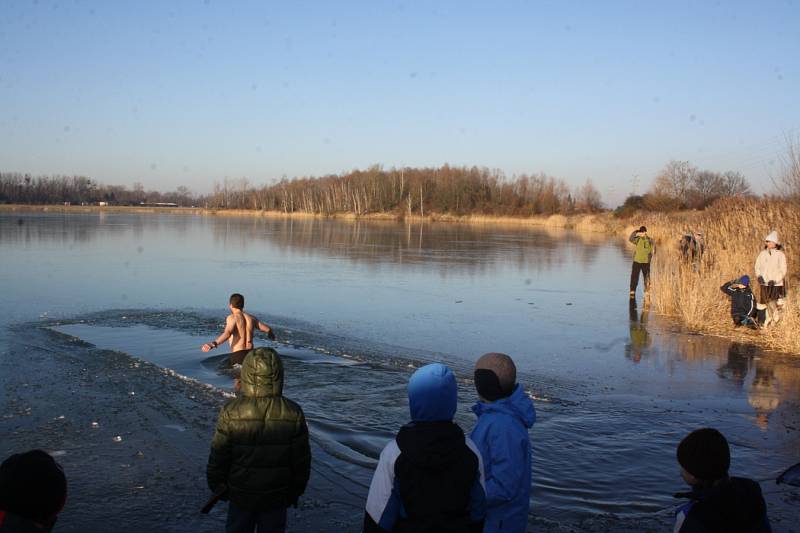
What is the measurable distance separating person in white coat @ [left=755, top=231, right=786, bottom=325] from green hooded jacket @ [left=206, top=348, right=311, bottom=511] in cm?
1206

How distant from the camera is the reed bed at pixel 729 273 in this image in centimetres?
1300

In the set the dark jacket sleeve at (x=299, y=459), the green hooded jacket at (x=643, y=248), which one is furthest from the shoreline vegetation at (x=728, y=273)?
the dark jacket sleeve at (x=299, y=459)

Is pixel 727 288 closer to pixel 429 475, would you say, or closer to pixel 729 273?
pixel 729 273

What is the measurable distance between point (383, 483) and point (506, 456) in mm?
798

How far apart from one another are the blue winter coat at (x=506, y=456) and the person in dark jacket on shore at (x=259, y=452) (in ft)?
3.53

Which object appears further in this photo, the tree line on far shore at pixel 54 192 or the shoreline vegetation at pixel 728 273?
the tree line on far shore at pixel 54 192

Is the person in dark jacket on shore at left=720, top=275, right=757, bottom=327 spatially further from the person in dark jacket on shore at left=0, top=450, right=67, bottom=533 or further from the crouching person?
the person in dark jacket on shore at left=0, top=450, right=67, bottom=533

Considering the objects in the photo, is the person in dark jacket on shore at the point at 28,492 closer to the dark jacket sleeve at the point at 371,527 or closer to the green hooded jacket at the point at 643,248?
the dark jacket sleeve at the point at 371,527

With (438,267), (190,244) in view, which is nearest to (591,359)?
(438,267)

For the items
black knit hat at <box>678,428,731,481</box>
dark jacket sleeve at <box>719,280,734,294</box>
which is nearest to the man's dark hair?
black knit hat at <box>678,428,731,481</box>

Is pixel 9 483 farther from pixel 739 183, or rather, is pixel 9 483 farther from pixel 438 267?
pixel 739 183

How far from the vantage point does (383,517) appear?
9.80 ft

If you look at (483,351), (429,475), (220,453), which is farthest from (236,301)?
(429,475)

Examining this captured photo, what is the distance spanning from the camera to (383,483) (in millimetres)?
2988
